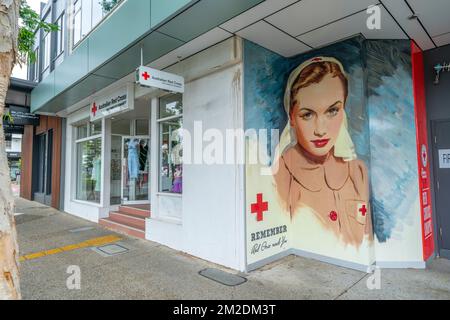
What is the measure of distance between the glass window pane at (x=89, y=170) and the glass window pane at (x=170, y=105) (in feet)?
10.6

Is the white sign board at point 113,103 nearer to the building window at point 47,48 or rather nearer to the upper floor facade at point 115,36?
the upper floor facade at point 115,36

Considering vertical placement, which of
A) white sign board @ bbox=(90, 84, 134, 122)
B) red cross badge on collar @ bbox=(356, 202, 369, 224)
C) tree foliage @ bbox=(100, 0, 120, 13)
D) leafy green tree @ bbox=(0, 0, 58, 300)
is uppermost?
tree foliage @ bbox=(100, 0, 120, 13)

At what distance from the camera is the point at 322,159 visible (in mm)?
4305

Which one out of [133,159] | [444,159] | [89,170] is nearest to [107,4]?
[133,159]

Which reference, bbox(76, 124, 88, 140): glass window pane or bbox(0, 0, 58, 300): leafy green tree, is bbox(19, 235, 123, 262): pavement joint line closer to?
bbox(0, 0, 58, 300): leafy green tree

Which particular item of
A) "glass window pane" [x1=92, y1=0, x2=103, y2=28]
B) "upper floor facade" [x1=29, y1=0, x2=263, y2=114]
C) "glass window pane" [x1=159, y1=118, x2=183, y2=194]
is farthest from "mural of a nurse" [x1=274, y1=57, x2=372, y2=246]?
"glass window pane" [x1=92, y1=0, x2=103, y2=28]

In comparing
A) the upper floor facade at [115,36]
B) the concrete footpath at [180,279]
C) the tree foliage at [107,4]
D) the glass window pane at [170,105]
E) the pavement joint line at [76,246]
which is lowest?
the concrete footpath at [180,279]

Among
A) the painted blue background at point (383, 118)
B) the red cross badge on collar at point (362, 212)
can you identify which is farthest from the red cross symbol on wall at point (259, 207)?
the red cross badge on collar at point (362, 212)

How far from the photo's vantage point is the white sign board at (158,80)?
13.2 ft

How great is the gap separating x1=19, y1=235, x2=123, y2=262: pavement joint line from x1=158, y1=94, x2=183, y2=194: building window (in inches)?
55.9

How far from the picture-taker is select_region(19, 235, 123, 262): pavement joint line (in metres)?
4.68

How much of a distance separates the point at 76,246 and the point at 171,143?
254cm

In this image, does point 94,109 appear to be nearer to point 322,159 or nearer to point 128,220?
point 128,220

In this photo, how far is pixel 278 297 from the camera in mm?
3195
